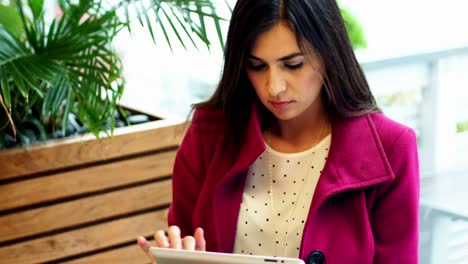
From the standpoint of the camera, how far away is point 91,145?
7.46ft

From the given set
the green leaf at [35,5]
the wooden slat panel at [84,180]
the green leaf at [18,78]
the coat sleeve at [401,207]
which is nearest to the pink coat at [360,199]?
the coat sleeve at [401,207]

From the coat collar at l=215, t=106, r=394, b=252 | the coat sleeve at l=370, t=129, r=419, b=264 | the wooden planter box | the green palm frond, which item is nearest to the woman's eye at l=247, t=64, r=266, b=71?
the coat collar at l=215, t=106, r=394, b=252

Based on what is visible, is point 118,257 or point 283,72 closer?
point 283,72

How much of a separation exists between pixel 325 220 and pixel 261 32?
36 centimetres

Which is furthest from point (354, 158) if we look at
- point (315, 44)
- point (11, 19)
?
point (11, 19)

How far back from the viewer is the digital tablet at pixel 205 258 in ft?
3.84

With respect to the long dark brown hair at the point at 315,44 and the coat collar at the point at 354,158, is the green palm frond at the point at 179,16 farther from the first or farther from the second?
the coat collar at the point at 354,158

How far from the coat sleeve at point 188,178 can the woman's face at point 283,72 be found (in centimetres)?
22

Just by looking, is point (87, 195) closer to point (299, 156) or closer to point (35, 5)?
point (35, 5)

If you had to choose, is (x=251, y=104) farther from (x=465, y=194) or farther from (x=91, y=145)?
(x=91, y=145)

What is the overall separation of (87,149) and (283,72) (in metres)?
0.98

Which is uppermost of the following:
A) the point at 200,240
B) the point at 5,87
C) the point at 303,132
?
the point at 5,87

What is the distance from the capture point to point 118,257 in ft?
7.73

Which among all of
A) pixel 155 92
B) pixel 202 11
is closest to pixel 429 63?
pixel 202 11
